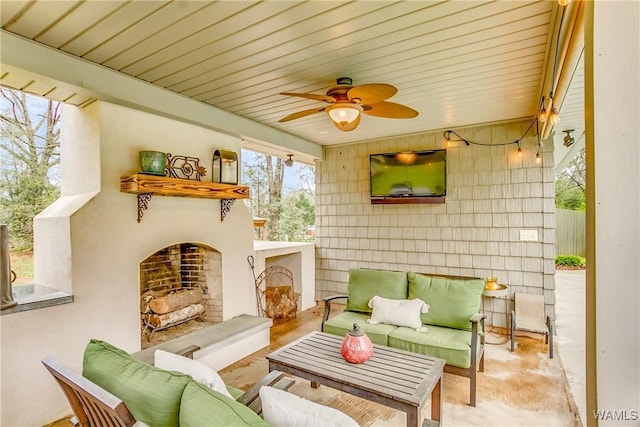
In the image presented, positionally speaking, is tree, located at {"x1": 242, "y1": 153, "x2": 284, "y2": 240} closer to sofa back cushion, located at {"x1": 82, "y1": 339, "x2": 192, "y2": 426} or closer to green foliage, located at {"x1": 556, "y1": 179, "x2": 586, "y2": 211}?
sofa back cushion, located at {"x1": 82, "y1": 339, "x2": 192, "y2": 426}

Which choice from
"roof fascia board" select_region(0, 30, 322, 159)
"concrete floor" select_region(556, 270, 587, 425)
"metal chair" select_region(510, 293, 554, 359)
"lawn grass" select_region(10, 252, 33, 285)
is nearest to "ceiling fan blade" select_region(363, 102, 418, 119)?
"roof fascia board" select_region(0, 30, 322, 159)

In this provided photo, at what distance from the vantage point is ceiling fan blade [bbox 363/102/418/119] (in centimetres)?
273

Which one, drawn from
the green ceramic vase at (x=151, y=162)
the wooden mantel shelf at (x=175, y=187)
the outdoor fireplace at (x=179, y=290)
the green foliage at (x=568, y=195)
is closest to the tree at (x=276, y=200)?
the outdoor fireplace at (x=179, y=290)

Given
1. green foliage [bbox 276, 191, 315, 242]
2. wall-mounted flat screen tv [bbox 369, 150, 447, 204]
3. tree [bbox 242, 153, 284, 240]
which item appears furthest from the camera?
green foliage [bbox 276, 191, 315, 242]

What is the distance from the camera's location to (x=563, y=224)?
909 centimetres

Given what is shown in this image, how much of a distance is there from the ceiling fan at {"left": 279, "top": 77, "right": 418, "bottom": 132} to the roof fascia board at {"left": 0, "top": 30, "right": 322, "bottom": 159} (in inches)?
49.4

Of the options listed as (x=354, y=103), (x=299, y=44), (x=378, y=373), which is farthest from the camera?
(x=354, y=103)

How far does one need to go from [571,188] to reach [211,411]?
1207 cm

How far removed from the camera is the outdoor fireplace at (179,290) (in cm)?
337

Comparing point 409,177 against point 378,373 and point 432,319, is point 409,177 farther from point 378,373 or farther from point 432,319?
point 378,373

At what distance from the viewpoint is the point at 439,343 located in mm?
2719

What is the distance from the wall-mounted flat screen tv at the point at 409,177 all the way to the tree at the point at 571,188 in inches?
292

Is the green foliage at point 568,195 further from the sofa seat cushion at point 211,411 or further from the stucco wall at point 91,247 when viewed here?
the sofa seat cushion at point 211,411

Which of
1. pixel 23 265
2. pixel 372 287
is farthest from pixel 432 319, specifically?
pixel 23 265
